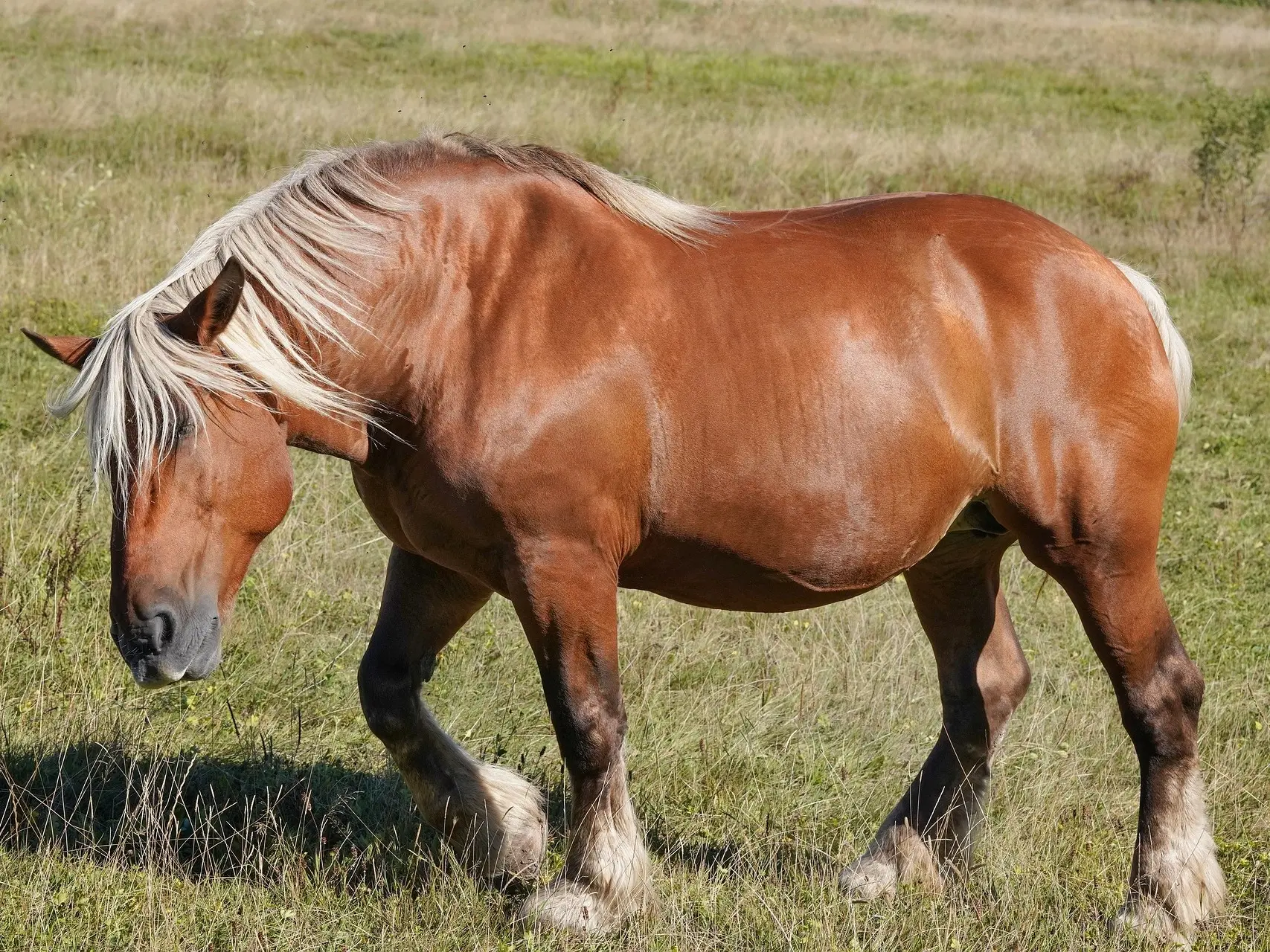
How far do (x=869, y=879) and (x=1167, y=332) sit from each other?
1.85 metres

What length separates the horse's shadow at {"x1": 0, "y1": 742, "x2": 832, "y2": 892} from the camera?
3576 millimetres

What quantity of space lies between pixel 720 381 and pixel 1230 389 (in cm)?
660

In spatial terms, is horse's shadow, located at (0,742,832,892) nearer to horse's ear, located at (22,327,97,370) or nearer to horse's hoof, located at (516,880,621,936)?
horse's hoof, located at (516,880,621,936)

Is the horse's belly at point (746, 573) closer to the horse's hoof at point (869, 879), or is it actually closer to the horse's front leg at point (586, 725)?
the horse's front leg at point (586, 725)

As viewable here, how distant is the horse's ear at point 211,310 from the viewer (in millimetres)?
2734


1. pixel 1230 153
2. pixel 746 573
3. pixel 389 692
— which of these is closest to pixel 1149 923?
pixel 746 573

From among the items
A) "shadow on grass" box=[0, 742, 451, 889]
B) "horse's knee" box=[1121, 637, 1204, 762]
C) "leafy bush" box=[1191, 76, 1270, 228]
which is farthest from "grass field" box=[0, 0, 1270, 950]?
"leafy bush" box=[1191, 76, 1270, 228]

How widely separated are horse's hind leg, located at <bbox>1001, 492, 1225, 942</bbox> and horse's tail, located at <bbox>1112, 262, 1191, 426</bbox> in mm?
474

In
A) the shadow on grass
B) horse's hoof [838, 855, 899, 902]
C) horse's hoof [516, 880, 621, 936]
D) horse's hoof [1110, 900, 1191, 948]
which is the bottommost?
the shadow on grass

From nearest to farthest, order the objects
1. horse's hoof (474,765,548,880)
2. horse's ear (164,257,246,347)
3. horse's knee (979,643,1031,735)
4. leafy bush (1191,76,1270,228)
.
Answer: horse's ear (164,257,246,347) < horse's hoof (474,765,548,880) < horse's knee (979,643,1031,735) < leafy bush (1191,76,1270,228)

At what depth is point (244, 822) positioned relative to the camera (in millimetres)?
3875

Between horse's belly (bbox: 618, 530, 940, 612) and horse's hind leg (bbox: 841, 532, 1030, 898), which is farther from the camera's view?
horse's hind leg (bbox: 841, 532, 1030, 898)

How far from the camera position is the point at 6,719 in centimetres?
412

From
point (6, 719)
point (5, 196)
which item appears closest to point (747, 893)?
point (6, 719)
